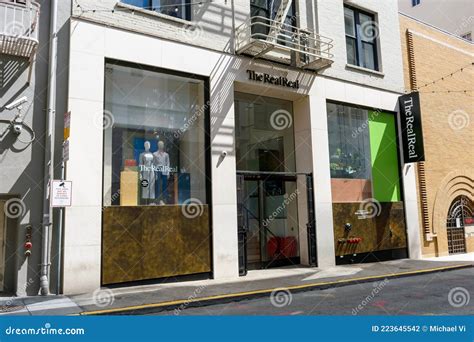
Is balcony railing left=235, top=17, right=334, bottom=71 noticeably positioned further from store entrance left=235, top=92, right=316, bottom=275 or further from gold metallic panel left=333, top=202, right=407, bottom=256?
gold metallic panel left=333, top=202, right=407, bottom=256

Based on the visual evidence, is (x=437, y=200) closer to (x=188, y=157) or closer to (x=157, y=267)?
(x=188, y=157)

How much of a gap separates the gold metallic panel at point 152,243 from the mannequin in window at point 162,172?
360mm

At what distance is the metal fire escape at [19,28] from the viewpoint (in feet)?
30.2

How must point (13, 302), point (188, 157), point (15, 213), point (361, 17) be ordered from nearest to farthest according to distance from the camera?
1. point (13, 302)
2. point (15, 213)
3. point (188, 157)
4. point (361, 17)

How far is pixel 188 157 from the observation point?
→ 1216 cm

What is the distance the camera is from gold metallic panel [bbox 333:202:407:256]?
14.8 meters

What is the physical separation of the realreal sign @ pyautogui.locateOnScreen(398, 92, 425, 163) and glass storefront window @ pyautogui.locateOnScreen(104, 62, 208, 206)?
8.82 metres

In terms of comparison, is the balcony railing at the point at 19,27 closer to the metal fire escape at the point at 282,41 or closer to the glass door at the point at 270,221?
the metal fire escape at the point at 282,41

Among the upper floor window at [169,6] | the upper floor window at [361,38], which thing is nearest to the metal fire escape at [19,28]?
the upper floor window at [169,6]

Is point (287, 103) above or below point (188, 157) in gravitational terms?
above

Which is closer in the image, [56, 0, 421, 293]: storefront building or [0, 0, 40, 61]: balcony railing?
[0, 0, 40, 61]: balcony railing

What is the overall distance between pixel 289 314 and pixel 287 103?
29.3 feet

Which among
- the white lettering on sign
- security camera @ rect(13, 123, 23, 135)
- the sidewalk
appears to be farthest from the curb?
security camera @ rect(13, 123, 23, 135)

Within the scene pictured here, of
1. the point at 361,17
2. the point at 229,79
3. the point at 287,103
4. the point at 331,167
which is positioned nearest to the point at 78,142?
the point at 229,79
